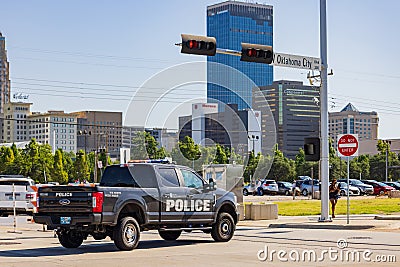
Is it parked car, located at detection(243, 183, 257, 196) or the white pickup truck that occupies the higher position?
the white pickup truck

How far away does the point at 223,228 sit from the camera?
20.2m

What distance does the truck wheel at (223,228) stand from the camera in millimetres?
20016

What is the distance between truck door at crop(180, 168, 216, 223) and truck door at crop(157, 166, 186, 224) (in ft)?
0.70

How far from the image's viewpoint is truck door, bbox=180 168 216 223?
1933cm

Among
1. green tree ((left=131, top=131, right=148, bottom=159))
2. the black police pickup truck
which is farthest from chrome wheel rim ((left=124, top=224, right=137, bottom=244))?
green tree ((left=131, top=131, right=148, bottom=159))

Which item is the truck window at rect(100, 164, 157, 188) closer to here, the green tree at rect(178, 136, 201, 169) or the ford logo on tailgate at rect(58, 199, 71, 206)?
the ford logo on tailgate at rect(58, 199, 71, 206)

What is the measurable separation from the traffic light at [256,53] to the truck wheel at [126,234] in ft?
31.0

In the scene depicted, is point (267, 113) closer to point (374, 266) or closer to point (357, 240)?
point (357, 240)

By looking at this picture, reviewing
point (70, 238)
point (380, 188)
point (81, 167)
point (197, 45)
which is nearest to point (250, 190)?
point (380, 188)

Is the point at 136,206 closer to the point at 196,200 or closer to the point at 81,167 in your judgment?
the point at 196,200

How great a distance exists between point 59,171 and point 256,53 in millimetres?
90534

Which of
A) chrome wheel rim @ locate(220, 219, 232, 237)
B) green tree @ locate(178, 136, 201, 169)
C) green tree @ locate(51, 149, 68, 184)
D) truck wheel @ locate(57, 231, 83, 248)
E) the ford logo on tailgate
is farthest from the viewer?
green tree @ locate(51, 149, 68, 184)

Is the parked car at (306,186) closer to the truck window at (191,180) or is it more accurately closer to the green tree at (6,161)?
the green tree at (6,161)

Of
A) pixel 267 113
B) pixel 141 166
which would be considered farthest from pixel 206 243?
pixel 267 113
